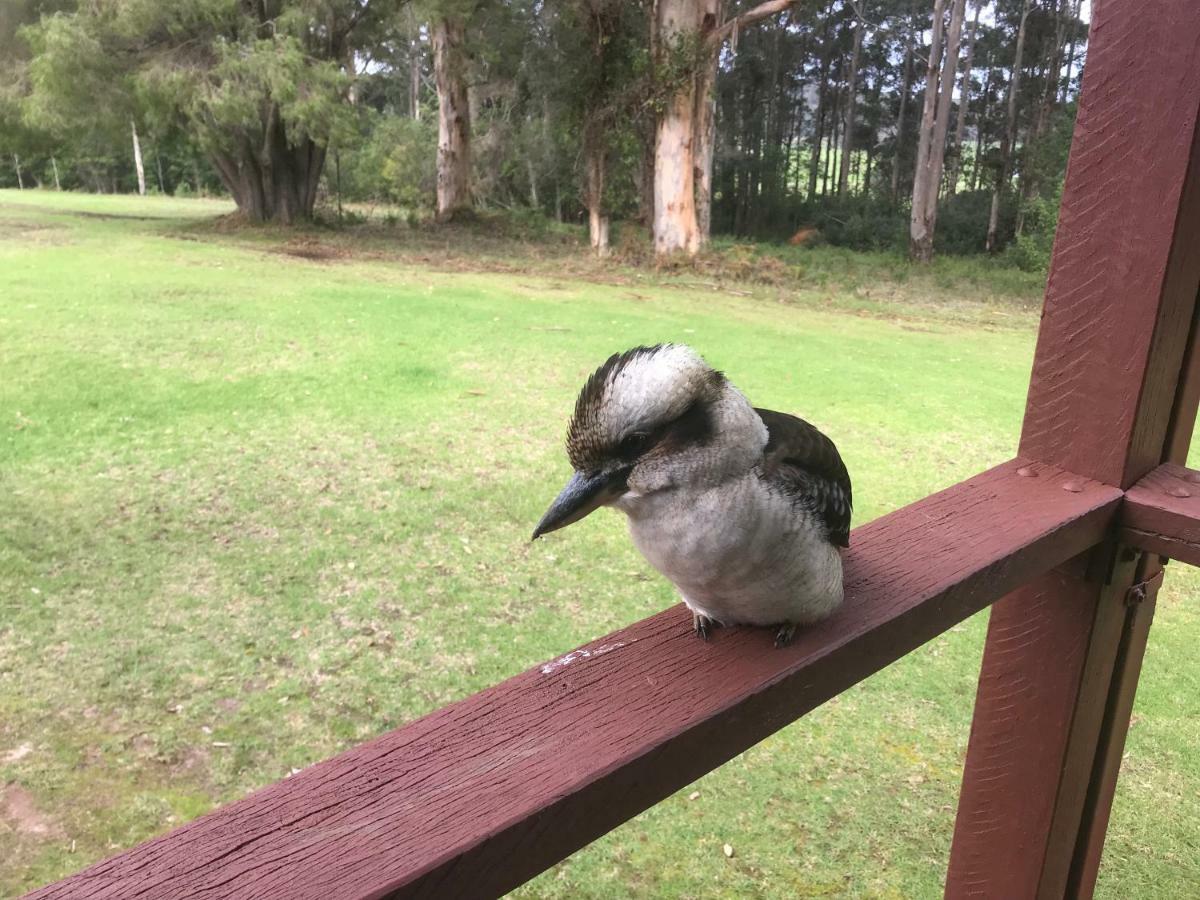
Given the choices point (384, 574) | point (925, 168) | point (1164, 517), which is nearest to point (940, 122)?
point (925, 168)

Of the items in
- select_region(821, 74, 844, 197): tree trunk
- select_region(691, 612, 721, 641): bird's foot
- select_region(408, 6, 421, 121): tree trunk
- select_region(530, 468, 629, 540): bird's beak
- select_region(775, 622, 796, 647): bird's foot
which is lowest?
select_region(691, 612, 721, 641): bird's foot

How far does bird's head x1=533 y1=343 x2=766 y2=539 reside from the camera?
1.01 metres

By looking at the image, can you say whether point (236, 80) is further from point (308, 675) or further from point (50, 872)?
point (50, 872)

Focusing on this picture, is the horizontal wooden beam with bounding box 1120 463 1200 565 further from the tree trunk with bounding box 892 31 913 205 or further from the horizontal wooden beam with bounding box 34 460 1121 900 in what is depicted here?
the tree trunk with bounding box 892 31 913 205

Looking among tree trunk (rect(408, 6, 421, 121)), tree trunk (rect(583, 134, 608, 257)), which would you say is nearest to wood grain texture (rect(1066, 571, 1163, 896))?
tree trunk (rect(583, 134, 608, 257))

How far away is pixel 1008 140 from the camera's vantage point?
A: 22.3 meters

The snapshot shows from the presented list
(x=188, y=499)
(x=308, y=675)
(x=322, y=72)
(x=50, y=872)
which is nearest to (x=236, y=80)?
(x=322, y=72)

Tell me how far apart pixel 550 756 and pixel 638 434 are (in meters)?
0.36

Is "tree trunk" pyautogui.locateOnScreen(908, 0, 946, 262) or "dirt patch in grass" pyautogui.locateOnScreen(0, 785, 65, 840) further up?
"tree trunk" pyautogui.locateOnScreen(908, 0, 946, 262)

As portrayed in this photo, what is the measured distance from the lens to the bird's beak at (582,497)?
A: 0.99 metres

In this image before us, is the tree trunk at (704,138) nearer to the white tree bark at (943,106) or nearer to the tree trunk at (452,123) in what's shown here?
the white tree bark at (943,106)

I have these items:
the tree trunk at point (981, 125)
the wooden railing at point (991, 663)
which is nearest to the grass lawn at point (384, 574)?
the wooden railing at point (991, 663)

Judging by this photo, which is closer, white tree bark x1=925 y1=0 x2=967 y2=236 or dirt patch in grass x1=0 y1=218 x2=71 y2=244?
dirt patch in grass x1=0 y1=218 x2=71 y2=244

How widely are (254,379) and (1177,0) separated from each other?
242 inches
